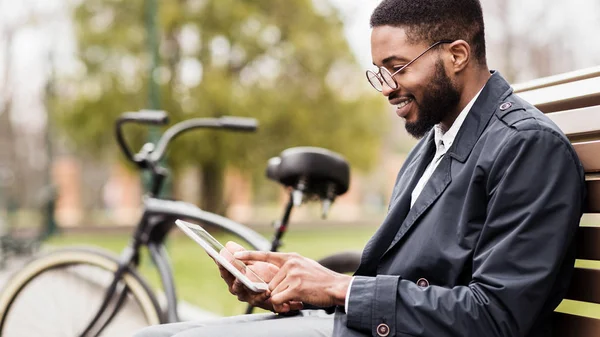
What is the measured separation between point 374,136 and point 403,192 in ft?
68.3

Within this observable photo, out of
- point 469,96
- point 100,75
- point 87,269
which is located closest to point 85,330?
point 87,269

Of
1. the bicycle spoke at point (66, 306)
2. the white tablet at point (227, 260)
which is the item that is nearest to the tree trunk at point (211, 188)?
the bicycle spoke at point (66, 306)

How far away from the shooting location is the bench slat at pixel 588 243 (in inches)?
73.4

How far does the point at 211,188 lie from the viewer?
76.4 feet

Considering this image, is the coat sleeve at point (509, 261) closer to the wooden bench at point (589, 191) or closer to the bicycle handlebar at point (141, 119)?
the wooden bench at point (589, 191)

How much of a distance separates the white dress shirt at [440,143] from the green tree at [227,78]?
1854 centimetres

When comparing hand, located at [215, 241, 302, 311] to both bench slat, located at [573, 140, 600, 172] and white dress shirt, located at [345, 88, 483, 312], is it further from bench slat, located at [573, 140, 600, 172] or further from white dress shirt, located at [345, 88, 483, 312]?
bench slat, located at [573, 140, 600, 172]

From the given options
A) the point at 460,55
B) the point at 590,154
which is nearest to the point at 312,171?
A: the point at 460,55

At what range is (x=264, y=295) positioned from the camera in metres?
1.99

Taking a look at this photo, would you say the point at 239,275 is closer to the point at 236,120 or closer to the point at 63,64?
the point at 236,120

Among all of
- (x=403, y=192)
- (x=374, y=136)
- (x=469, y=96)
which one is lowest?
(x=374, y=136)

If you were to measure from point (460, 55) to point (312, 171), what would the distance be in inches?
59.0

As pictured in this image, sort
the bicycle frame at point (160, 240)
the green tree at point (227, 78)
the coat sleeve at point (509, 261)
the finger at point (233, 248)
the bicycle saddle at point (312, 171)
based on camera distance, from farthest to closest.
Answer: the green tree at point (227, 78) → the bicycle frame at point (160, 240) → the bicycle saddle at point (312, 171) → the finger at point (233, 248) → the coat sleeve at point (509, 261)

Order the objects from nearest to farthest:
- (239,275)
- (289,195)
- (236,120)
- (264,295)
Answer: (239,275)
(264,295)
(289,195)
(236,120)
